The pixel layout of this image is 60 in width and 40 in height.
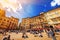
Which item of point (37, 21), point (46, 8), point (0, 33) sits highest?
point (46, 8)

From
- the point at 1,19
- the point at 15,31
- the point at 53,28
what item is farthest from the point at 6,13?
the point at 53,28

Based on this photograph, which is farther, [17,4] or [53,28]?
[17,4]

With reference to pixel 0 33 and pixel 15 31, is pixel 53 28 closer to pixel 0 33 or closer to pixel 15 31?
pixel 15 31

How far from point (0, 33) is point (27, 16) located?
1.23m

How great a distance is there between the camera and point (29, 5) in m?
6.35

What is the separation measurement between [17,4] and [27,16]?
629mm

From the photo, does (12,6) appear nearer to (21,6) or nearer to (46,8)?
(21,6)

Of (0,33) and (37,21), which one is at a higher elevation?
(37,21)

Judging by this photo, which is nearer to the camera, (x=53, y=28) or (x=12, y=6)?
(x=53, y=28)

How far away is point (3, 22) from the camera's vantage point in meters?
6.18

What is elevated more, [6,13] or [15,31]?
[6,13]

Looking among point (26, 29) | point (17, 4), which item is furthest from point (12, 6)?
point (26, 29)

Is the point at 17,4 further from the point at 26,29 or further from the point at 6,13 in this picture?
the point at 26,29

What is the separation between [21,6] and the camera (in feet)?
20.9
